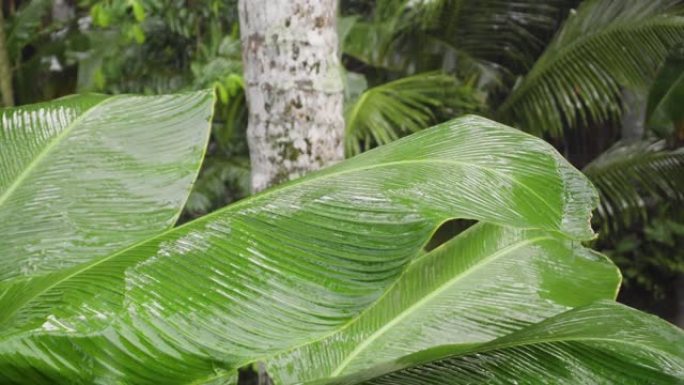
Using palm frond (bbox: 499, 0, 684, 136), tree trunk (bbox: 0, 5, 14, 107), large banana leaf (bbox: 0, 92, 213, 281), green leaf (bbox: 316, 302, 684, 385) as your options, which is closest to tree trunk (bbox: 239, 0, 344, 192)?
large banana leaf (bbox: 0, 92, 213, 281)

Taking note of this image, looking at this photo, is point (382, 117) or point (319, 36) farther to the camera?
point (382, 117)

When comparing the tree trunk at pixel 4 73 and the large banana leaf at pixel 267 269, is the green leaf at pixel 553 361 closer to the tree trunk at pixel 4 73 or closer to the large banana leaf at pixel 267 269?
the large banana leaf at pixel 267 269

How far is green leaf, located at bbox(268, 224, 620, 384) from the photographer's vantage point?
106 centimetres

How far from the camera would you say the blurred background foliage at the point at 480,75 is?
230 centimetres

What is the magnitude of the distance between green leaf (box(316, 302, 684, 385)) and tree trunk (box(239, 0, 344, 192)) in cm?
69

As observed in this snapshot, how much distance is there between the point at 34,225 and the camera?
952mm

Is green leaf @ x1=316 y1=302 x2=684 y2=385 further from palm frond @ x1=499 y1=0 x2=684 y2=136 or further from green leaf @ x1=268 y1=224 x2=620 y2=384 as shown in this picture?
palm frond @ x1=499 y1=0 x2=684 y2=136

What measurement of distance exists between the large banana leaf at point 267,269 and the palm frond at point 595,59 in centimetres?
168

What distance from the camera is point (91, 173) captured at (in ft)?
3.26

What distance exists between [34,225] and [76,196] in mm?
67

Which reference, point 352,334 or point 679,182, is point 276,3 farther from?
point 679,182

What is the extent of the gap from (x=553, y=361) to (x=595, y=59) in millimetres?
1880

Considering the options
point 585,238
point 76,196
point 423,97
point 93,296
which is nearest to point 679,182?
point 423,97

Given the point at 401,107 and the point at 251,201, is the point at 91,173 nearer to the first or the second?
the point at 251,201
